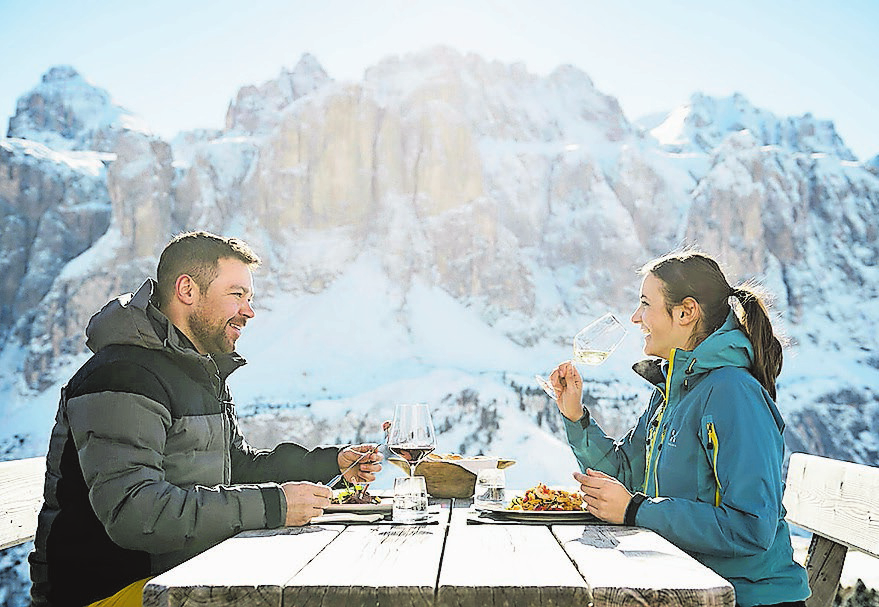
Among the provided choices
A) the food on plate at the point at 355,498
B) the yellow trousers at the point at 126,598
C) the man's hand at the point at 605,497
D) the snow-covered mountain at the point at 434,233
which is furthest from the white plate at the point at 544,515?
the snow-covered mountain at the point at 434,233

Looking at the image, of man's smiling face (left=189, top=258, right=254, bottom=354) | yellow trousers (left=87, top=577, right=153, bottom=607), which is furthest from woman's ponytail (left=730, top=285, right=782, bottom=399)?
yellow trousers (left=87, top=577, right=153, bottom=607)

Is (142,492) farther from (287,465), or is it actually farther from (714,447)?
(714,447)

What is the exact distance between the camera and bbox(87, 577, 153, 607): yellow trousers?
1151 mm

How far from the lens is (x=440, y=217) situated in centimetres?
1717

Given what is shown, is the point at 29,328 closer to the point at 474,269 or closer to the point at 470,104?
the point at 474,269

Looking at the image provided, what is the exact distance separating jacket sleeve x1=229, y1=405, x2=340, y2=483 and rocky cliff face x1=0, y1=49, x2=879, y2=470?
46.7 ft

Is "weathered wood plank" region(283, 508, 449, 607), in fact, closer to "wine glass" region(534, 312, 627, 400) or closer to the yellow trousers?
the yellow trousers

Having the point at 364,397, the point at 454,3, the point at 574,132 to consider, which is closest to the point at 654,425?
the point at 454,3

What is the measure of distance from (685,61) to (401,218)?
9519mm

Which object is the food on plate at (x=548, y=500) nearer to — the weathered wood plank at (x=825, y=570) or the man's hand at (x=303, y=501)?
the man's hand at (x=303, y=501)

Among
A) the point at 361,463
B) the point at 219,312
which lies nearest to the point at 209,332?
the point at 219,312

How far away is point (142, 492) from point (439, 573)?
0.49 metres

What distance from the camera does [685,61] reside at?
27.5ft

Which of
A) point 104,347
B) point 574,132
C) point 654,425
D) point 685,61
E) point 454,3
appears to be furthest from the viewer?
point 574,132
